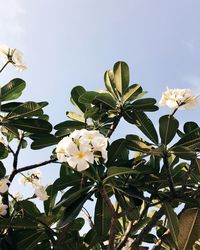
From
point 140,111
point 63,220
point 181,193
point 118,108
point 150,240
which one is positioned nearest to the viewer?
point 63,220

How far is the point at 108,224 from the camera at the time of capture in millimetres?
1985

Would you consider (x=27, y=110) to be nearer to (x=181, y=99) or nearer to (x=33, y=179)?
(x=33, y=179)

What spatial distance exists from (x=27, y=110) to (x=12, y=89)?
0.15m

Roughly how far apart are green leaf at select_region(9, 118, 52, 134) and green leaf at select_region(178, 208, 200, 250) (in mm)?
769

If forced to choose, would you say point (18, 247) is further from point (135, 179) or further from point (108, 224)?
point (135, 179)

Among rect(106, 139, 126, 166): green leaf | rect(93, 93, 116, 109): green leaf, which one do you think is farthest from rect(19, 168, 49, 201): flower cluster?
rect(93, 93, 116, 109): green leaf

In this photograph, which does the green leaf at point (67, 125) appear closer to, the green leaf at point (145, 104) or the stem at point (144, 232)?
the green leaf at point (145, 104)

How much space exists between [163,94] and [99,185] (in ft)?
1.88

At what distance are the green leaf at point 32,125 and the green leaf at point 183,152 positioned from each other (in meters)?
0.62

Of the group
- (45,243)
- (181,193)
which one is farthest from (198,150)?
(45,243)

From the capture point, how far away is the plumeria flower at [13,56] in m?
2.13

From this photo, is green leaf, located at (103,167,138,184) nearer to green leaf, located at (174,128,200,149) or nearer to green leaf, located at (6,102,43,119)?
green leaf, located at (174,128,200,149)

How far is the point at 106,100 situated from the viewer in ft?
7.24

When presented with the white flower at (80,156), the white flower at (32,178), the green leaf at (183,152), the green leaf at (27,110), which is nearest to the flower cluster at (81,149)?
the white flower at (80,156)
